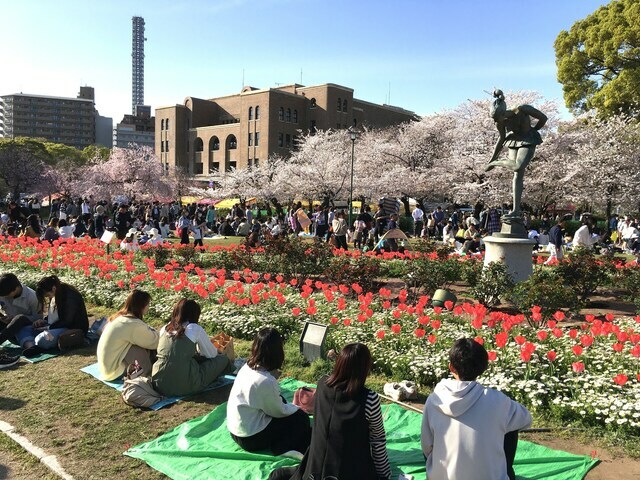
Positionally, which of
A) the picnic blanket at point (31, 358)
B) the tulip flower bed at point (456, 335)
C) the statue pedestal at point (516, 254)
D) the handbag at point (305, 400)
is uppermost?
the statue pedestal at point (516, 254)

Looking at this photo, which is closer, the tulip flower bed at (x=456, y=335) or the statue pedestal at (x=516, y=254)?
the tulip flower bed at (x=456, y=335)

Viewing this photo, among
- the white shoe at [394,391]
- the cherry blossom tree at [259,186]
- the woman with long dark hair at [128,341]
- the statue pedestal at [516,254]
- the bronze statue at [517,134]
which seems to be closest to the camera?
the white shoe at [394,391]

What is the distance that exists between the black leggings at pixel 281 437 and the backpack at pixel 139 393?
1444 millimetres

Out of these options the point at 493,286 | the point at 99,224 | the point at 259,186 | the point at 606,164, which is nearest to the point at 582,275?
the point at 493,286

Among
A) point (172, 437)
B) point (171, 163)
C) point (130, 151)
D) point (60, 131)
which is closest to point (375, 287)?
point (172, 437)

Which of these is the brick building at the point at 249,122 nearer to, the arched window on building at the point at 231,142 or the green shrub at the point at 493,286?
the arched window on building at the point at 231,142

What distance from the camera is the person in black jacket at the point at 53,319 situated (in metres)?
6.82

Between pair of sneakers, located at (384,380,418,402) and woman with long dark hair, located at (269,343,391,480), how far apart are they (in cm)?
200

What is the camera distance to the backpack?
5.16 meters

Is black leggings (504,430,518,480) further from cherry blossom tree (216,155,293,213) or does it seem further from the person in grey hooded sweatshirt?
cherry blossom tree (216,155,293,213)

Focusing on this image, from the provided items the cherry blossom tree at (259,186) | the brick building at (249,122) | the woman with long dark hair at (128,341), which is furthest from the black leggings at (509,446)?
the brick building at (249,122)

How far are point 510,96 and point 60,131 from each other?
466 feet

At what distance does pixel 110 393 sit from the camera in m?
5.58

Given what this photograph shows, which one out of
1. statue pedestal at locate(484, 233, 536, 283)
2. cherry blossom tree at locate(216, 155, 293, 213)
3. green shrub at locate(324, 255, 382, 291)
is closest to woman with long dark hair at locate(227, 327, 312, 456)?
green shrub at locate(324, 255, 382, 291)
